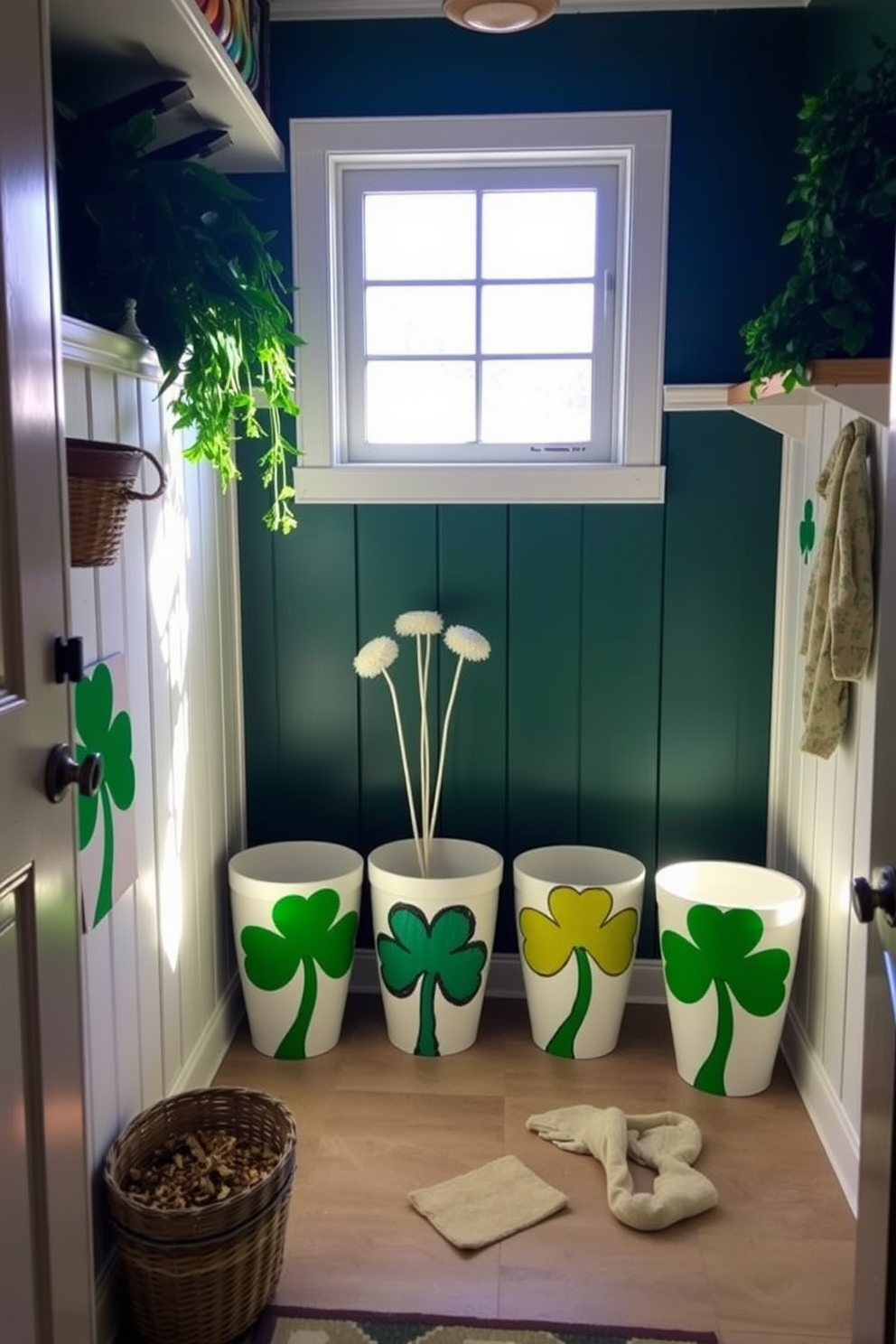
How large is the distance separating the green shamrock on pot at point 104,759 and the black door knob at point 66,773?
0.39 metres

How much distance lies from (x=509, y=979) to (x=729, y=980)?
0.69m

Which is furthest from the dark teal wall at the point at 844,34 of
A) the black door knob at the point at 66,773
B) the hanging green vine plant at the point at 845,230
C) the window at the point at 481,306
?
the black door knob at the point at 66,773

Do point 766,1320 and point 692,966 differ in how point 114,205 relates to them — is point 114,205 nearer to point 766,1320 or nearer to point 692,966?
point 692,966

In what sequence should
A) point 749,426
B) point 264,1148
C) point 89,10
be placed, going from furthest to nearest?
point 749,426 < point 264,1148 < point 89,10

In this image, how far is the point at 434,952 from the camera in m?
2.58

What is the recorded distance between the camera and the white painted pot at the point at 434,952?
2.55m

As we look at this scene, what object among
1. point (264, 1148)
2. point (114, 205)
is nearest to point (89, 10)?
point (114, 205)

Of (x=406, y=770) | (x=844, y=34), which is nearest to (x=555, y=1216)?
(x=406, y=770)

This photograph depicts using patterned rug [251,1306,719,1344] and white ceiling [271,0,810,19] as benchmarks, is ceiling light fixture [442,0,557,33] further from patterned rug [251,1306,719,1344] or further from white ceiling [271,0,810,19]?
patterned rug [251,1306,719,1344]

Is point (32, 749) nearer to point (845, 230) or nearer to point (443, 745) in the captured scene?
point (845, 230)

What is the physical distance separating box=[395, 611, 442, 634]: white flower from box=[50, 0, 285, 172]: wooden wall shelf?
41.5 inches

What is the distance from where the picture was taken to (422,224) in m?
2.79

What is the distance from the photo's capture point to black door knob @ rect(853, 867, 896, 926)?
1.15 meters

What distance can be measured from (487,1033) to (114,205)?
1927mm
